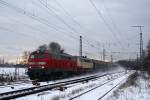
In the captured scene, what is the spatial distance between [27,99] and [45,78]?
21.2 metres

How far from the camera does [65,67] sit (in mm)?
44438

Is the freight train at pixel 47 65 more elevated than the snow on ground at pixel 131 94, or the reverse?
the freight train at pixel 47 65

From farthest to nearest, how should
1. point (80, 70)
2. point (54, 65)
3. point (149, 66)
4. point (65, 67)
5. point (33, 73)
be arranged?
point (80, 70), point (149, 66), point (65, 67), point (54, 65), point (33, 73)

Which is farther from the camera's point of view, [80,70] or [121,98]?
[80,70]

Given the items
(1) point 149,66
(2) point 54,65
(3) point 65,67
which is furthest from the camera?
(1) point 149,66

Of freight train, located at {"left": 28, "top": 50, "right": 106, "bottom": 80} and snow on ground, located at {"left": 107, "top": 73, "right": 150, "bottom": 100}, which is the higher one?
freight train, located at {"left": 28, "top": 50, "right": 106, "bottom": 80}

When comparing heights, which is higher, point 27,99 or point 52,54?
point 52,54

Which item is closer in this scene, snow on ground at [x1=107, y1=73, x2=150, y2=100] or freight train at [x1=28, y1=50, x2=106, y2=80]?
snow on ground at [x1=107, y1=73, x2=150, y2=100]

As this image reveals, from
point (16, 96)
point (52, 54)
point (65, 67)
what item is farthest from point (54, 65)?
point (16, 96)

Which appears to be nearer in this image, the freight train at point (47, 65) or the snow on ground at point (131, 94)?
the snow on ground at point (131, 94)

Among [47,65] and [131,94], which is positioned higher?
[47,65]

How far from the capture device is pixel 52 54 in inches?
1528

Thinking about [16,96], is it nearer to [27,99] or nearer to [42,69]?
[27,99]

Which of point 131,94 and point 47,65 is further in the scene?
point 47,65
